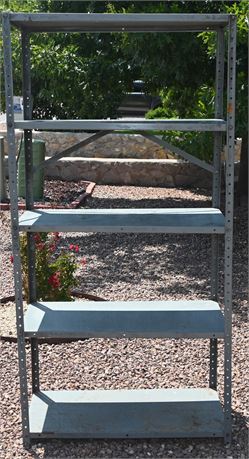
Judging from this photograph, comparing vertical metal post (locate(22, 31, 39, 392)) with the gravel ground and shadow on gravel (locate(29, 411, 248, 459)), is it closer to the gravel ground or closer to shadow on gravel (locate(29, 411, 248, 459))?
the gravel ground

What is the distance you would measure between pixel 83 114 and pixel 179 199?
228 centimetres

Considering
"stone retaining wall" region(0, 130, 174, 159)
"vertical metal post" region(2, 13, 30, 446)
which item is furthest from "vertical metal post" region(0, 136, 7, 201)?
"vertical metal post" region(2, 13, 30, 446)

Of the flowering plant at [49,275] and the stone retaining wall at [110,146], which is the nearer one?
the flowering plant at [49,275]

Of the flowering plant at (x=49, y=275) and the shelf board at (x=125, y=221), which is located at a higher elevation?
the shelf board at (x=125, y=221)

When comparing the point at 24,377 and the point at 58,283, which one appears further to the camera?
the point at 58,283

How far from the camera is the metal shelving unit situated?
3.81 m

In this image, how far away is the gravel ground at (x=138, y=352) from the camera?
165 inches

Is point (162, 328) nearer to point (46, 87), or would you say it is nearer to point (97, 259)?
point (97, 259)

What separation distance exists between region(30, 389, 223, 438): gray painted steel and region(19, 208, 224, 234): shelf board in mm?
1137

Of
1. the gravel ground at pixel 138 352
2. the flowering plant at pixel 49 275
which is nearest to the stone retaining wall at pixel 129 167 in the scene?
the gravel ground at pixel 138 352

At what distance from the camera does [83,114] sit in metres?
11.8

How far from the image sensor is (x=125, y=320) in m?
4.26

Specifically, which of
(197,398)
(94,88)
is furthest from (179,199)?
(197,398)

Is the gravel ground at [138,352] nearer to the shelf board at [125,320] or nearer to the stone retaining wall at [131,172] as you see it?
the shelf board at [125,320]
